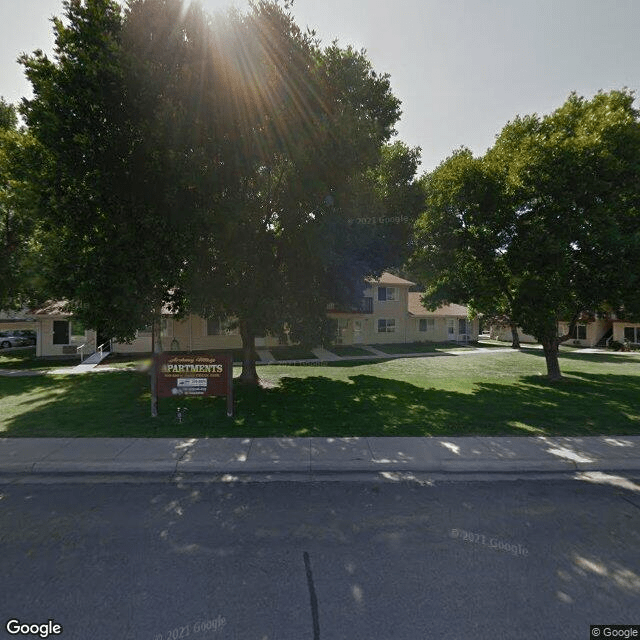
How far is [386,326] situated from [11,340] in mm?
32095

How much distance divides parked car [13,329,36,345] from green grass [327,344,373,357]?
27151 millimetres

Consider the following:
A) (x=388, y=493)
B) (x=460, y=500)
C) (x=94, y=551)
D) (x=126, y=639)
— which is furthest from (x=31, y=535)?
(x=460, y=500)

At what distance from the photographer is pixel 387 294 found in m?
31.8

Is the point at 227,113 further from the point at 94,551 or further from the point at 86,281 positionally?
the point at 94,551

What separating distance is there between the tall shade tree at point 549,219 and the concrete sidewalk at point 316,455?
250 inches

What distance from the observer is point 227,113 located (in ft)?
28.8

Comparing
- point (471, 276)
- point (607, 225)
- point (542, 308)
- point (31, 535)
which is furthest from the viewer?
point (471, 276)

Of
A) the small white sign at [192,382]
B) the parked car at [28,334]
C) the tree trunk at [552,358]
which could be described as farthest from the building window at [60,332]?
the tree trunk at [552,358]

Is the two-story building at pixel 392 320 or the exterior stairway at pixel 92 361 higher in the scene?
the two-story building at pixel 392 320

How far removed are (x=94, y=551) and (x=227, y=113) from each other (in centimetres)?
902

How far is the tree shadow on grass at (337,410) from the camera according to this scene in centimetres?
807

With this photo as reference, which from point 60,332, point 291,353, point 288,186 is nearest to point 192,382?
point 288,186

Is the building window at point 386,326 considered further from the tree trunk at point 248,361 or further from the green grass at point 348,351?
the tree trunk at point 248,361

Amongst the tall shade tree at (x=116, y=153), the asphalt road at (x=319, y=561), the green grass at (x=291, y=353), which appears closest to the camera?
the asphalt road at (x=319, y=561)
